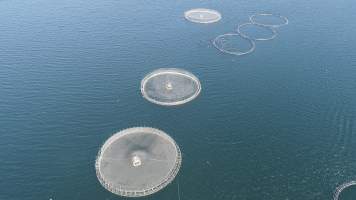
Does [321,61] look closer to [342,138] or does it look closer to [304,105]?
[304,105]

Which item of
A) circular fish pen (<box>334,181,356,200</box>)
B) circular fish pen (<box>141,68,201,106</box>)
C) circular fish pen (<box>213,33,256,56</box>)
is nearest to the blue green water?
circular fish pen (<box>334,181,356,200</box>)

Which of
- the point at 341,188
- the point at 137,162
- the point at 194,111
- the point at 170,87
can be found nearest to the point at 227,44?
the point at 170,87

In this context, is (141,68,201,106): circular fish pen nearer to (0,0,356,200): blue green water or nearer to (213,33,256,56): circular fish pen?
(0,0,356,200): blue green water

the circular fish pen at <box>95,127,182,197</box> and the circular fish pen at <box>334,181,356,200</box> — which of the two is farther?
the circular fish pen at <box>334,181,356,200</box>

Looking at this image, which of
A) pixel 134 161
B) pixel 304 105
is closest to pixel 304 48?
pixel 304 105

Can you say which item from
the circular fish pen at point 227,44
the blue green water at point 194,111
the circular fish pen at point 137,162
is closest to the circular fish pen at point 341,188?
the blue green water at point 194,111
